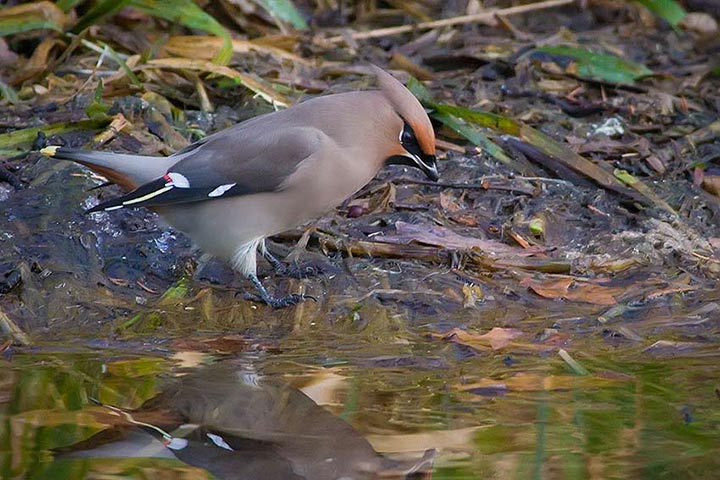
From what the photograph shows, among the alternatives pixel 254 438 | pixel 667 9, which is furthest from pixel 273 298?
pixel 667 9

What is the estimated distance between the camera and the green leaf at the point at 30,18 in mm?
6340

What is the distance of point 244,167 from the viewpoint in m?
4.95

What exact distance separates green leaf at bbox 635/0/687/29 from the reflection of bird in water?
14.9 ft

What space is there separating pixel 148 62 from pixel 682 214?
2702 millimetres

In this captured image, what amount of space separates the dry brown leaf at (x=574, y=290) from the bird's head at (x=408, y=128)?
0.63m

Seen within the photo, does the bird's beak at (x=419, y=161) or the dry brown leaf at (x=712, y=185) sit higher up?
the bird's beak at (x=419, y=161)

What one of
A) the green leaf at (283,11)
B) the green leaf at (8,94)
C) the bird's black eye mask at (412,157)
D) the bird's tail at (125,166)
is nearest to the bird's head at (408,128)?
the bird's black eye mask at (412,157)

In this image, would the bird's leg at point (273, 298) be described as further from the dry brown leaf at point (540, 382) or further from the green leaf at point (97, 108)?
the green leaf at point (97, 108)

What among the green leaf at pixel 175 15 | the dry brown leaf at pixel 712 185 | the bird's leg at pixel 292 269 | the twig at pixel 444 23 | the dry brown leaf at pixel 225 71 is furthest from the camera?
the twig at pixel 444 23

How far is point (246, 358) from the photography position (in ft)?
14.6

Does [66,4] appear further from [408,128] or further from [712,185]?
[712,185]

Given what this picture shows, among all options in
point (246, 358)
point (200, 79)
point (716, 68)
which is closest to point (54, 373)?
point (246, 358)

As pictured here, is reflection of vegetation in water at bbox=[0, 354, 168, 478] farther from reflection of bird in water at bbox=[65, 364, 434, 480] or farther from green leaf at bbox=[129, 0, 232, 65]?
green leaf at bbox=[129, 0, 232, 65]

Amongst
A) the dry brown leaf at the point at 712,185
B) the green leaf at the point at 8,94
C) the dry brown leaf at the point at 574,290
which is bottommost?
the dry brown leaf at the point at 712,185
